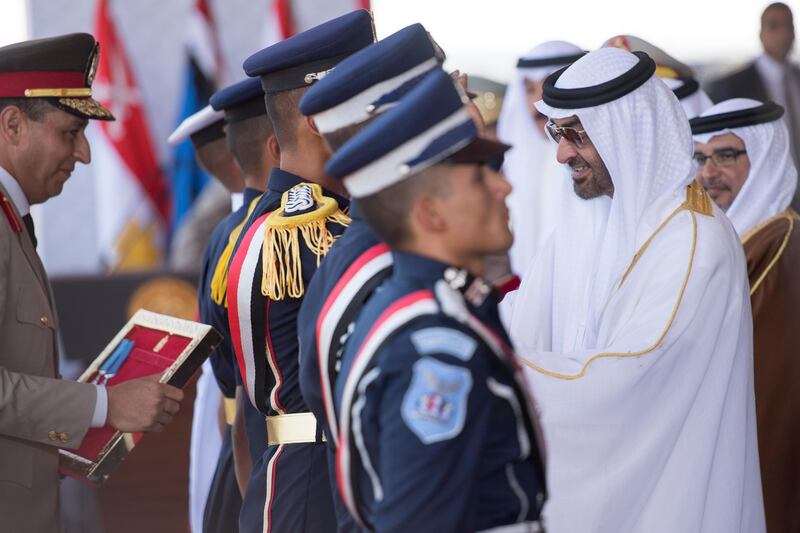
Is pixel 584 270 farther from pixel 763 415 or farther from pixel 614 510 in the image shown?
pixel 763 415

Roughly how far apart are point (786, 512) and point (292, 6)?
4.95 metres

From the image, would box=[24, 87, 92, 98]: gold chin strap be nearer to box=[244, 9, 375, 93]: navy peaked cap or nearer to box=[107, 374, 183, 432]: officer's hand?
box=[244, 9, 375, 93]: navy peaked cap

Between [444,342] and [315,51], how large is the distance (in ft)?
3.75

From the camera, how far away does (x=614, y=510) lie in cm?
268

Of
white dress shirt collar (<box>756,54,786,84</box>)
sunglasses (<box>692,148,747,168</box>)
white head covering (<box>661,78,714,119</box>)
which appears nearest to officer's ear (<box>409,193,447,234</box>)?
sunglasses (<box>692,148,747,168</box>)

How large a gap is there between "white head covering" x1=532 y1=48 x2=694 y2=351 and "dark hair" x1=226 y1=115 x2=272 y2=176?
2.70ft

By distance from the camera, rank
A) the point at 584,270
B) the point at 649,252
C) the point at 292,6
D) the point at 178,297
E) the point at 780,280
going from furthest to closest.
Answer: the point at 292,6 → the point at 178,297 → the point at 780,280 → the point at 584,270 → the point at 649,252

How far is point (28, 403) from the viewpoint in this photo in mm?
2588

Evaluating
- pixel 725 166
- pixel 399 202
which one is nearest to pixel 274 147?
pixel 399 202

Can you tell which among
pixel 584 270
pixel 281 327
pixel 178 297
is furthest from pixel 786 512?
pixel 178 297

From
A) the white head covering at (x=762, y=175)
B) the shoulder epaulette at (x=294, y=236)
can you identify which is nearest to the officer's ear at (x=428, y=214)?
the shoulder epaulette at (x=294, y=236)

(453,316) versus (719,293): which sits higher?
(453,316)

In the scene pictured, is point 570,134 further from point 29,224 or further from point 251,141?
point 29,224

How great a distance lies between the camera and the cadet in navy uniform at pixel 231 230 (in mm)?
3217
